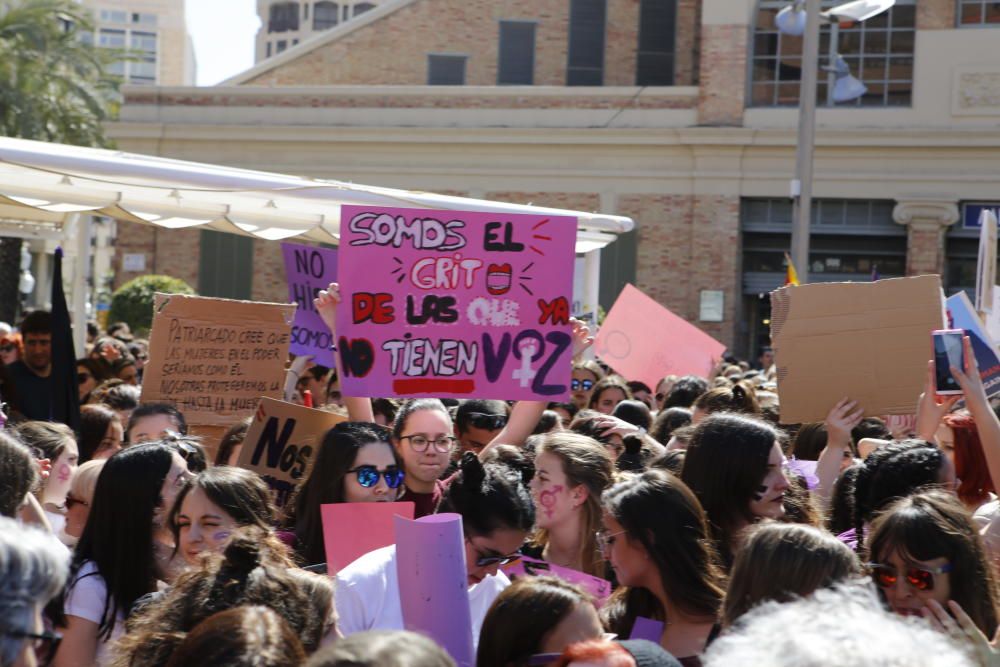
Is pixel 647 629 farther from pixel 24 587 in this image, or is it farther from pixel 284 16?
pixel 284 16

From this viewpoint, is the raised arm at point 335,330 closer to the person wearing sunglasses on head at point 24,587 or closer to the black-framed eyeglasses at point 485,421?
the black-framed eyeglasses at point 485,421

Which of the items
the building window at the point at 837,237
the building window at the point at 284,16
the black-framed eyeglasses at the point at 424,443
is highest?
the building window at the point at 284,16

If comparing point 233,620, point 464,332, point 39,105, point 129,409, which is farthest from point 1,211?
point 39,105

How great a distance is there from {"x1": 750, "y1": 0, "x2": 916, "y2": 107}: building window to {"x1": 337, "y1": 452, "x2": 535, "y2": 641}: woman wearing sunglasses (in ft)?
83.0

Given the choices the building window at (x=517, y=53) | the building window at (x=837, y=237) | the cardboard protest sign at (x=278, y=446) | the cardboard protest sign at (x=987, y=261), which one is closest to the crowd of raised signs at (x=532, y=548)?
the cardboard protest sign at (x=278, y=446)

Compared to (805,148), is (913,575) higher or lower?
lower

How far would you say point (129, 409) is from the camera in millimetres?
8078

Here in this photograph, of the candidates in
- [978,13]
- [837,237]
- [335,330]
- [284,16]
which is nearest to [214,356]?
[335,330]

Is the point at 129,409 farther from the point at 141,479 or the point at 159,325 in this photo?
the point at 141,479

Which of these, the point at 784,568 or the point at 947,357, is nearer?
the point at 784,568

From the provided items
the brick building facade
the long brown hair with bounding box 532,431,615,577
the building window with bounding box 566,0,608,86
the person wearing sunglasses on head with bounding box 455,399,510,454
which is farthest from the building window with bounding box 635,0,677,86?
the long brown hair with bounding box 532,431,615,577

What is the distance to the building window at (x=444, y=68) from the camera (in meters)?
33.1

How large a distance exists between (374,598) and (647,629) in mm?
839

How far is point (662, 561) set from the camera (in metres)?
3.89
